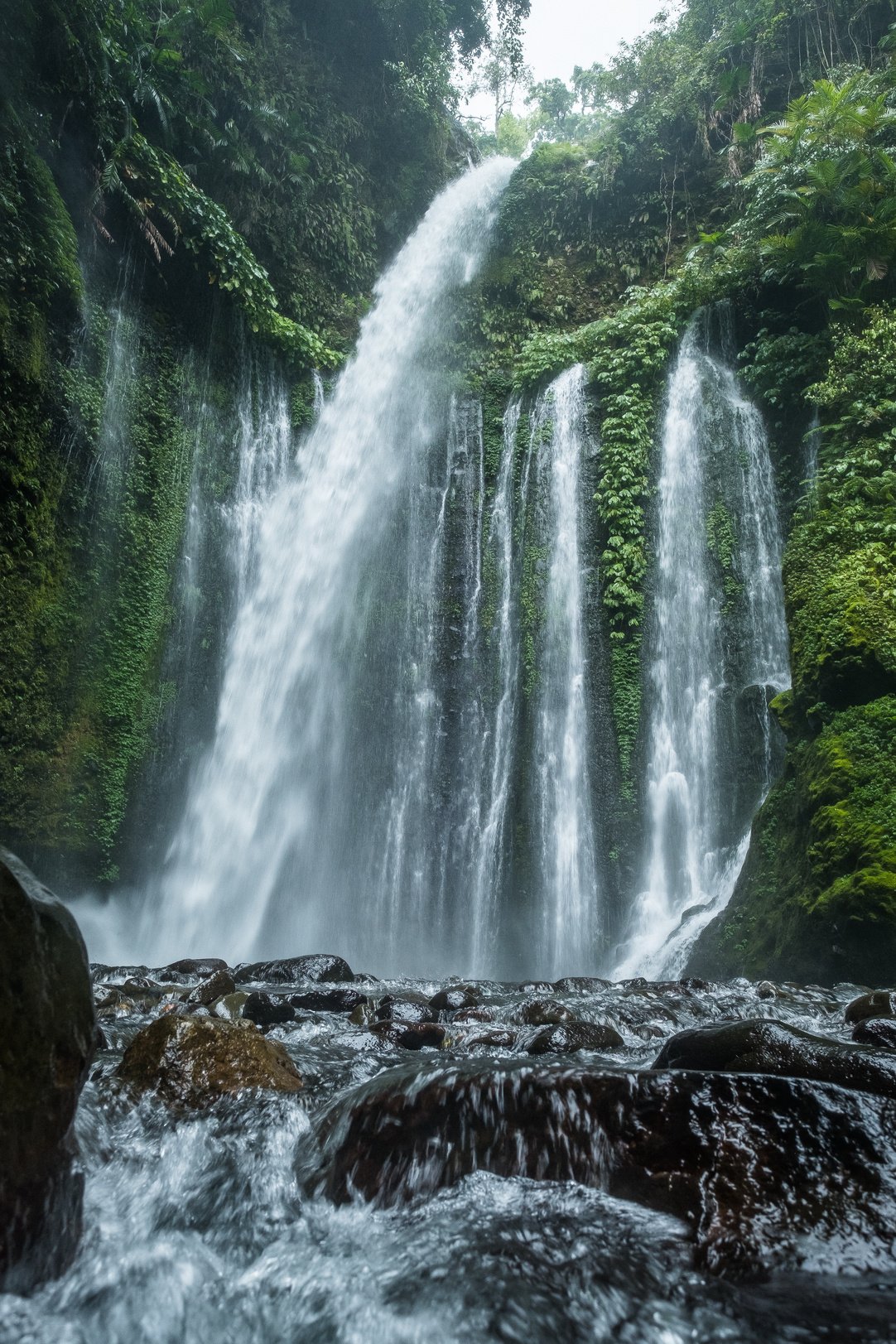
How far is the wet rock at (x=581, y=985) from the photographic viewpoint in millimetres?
6884

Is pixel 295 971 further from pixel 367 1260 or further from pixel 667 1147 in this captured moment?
pixel 667 1147

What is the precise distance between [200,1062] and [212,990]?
266 cm

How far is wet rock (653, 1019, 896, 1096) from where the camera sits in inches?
103

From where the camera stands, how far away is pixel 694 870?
10859 mm

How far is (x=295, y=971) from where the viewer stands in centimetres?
783

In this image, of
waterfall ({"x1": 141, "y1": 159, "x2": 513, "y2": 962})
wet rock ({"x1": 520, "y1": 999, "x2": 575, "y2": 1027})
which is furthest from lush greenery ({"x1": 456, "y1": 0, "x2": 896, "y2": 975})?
waterfall ({"x1": 141, "y1": 159, "x2": 513, "y2": 962})

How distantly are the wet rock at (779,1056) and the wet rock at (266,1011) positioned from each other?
Answer: 3100 millimetres

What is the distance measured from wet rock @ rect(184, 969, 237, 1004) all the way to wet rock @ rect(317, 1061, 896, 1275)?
3268 mm

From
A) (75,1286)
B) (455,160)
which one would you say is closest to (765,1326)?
(75,1286)

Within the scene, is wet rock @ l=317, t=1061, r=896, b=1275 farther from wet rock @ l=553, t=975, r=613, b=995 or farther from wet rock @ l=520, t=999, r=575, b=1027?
wet rock @ l=553, t=975, r=613, b=995

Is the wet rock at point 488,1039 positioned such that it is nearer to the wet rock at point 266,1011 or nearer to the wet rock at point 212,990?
the wet rock at point 266,1011

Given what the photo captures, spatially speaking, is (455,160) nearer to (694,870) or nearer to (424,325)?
(424,325)

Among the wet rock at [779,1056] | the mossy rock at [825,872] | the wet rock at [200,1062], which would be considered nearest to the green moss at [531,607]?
the mossy rock at [825,872]

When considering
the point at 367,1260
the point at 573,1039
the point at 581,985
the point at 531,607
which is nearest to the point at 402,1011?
the point at 573,1039
